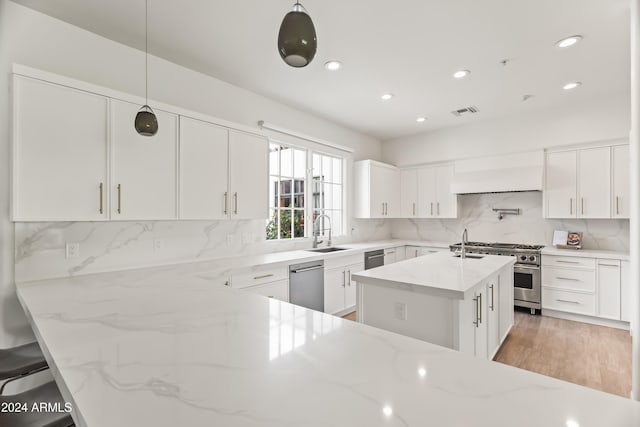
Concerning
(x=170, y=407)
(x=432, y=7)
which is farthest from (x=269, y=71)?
(x=170, y=407)

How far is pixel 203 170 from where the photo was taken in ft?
9.16

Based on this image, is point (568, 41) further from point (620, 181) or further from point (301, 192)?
point (301, 192)

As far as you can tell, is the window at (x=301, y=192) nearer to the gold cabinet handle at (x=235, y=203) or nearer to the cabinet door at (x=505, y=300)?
the gold cabinet handle at (x=235, y=203)

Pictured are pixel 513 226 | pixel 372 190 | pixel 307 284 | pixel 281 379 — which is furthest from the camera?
pixel 372 190

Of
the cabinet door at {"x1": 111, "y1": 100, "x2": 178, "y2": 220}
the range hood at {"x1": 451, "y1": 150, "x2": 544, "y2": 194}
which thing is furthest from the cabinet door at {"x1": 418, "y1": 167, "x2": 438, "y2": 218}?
the cabinet door at {"x1": 111, "y1": 100, "x2": 178, "y2": 220}

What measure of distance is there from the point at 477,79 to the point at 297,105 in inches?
83.7

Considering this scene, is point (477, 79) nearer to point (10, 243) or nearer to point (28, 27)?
point (28, 27)

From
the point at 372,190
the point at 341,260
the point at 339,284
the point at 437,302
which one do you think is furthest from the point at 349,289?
the point at 437,302

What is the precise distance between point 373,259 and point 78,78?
382 cm

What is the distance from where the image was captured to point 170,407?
674 millimetres

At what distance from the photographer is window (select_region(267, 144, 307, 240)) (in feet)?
13.3

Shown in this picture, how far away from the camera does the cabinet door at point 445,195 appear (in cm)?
519

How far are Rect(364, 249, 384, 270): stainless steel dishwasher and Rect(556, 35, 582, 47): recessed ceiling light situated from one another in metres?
3.04

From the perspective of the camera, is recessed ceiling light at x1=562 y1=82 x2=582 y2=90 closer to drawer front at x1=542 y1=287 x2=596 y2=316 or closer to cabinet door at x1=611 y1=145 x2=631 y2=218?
cabinet door at x1=611 y1=145 x2=631 y2=218
